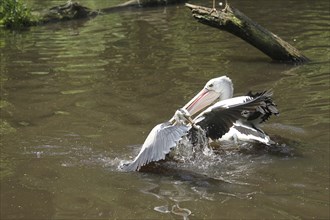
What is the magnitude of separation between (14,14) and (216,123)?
10.5m

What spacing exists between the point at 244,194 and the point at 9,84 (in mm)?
4958

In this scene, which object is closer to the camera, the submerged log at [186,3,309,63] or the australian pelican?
A: the australian pelican

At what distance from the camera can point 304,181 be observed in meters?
4.41

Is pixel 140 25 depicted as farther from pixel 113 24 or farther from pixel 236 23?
pixel 236 23

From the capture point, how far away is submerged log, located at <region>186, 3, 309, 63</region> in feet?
27.2

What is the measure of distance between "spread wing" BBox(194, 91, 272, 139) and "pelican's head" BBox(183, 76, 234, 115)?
2.00 feet

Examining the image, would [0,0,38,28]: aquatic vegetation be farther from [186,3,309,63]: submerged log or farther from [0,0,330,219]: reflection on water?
[186,3,309,63]: submerged log

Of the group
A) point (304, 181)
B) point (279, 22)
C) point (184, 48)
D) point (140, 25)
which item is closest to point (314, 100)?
point (304, 181)

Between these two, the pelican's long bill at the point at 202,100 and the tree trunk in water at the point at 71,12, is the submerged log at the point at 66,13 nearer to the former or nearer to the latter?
the tree trunk in water at the point at 71,12

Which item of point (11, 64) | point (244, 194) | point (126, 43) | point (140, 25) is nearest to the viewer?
point (244, 194)

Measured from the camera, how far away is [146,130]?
5.88 metres

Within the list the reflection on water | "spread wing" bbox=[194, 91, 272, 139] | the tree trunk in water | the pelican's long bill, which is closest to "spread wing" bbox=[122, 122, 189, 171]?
the reflection on water

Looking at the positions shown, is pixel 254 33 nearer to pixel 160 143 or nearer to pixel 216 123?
pixel 216 123

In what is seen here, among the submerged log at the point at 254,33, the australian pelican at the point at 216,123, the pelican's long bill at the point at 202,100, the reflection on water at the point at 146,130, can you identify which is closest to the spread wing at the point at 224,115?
the australian pelican at the point at 216,123
